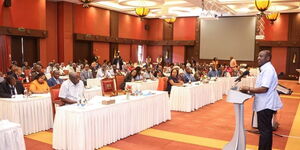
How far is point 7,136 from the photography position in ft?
11.9

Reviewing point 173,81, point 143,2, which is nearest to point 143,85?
point 173,81

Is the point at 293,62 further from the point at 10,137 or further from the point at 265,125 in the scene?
the point at 10,137

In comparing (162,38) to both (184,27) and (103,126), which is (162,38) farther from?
(103,126)

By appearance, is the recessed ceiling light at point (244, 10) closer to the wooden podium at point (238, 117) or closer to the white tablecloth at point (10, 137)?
the wooden podium at point (238, 117)

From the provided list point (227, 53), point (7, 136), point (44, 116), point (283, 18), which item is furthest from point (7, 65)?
point (283, 18)

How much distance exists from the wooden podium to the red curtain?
37.4ft

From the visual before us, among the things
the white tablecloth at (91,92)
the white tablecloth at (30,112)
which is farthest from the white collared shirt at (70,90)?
the white tablecloth at (91,92)

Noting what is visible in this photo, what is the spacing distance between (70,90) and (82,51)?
40.5 ft

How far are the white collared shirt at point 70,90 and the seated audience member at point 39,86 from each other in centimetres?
141

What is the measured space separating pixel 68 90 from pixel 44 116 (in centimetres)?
103

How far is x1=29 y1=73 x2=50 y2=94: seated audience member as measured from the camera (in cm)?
678

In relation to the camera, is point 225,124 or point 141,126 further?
point 225,124

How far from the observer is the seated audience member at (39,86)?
6.78 metres

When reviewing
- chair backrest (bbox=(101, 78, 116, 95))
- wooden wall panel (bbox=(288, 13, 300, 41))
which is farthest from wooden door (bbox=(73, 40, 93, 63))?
wooden wall panel (bbox=(288, 13, 300, 41))
